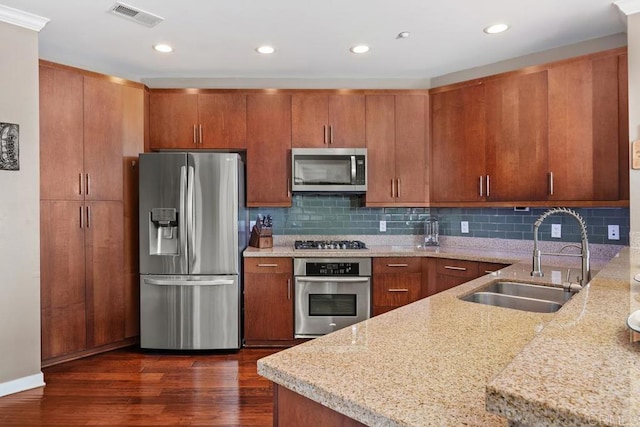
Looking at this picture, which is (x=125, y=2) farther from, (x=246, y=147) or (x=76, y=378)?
(x=76, y=378)

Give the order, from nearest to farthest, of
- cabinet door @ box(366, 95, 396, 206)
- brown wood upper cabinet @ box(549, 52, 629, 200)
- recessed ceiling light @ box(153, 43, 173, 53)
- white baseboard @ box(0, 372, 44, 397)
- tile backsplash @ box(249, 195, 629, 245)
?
white baseboard @ box(0, 372, 44, 397) → brown wood upper cabinet @ box(549, 52, 629, 200) → recessed ceiling light @ box(153, 43, 173, 53) → cabinet door @ box(366, 95, 396, 206) → tile backsplash @ box(249, 195, 629, 245)

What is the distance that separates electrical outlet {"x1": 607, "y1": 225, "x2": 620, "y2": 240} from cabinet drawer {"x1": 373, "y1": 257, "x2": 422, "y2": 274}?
1.45 m

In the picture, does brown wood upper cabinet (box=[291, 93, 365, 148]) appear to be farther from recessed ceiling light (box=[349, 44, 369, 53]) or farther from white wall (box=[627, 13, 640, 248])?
white wall (box=[627, 13, 640, 248])

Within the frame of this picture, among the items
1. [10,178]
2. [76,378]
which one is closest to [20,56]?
[10,178]

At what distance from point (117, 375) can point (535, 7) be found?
12.6 feet

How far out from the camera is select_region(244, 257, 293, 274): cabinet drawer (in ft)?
11.1

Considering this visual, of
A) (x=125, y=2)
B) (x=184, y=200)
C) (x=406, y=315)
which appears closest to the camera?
(x=406, y=315)

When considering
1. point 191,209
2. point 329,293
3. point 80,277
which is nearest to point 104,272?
point 80,277

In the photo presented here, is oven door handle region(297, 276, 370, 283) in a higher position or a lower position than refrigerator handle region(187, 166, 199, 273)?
lower

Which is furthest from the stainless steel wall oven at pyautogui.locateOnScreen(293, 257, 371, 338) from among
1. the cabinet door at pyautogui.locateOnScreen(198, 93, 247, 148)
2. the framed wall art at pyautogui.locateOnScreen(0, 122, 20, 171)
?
the framed wall art at pyautogui.locateOnScreen(0, 122, 20, 171)

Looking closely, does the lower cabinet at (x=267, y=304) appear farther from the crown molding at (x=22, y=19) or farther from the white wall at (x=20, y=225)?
the crown molding at (x=22, y=19)

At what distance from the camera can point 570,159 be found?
2.91 m

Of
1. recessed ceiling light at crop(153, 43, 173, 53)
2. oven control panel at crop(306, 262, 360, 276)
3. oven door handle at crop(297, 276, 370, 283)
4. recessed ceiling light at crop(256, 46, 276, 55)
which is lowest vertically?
oven door handle at crop(297, 276, 370, 283)

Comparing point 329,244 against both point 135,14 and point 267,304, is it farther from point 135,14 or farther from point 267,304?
point 135,14
